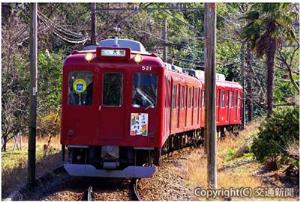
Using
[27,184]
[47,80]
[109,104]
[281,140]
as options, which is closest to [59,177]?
[27,184]

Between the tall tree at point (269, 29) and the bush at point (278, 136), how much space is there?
26.8 ft

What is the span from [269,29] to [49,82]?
10075 mm

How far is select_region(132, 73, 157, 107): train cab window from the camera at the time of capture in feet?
47.0

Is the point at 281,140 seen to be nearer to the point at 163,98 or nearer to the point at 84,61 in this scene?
the point at 163,98

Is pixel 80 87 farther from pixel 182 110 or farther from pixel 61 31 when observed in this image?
pixel 61 31

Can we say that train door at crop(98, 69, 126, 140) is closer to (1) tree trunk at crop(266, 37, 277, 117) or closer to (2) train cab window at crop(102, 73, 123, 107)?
(2) train cab window at crop(102, 73, 123, 107)

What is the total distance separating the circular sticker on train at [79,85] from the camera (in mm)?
14422

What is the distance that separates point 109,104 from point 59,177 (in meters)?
2.83

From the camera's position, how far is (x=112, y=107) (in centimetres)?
1430

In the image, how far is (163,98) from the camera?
47.9 ft

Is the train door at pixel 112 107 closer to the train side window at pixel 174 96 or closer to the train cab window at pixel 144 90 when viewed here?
the train cab window at pixel 144 90

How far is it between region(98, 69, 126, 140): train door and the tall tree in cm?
1108

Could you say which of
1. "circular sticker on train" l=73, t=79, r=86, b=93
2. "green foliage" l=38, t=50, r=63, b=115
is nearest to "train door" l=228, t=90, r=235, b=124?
"green foliage" l=38, t=50, r=63, b=115

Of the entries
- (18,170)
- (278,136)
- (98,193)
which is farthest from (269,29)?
(98,193)
